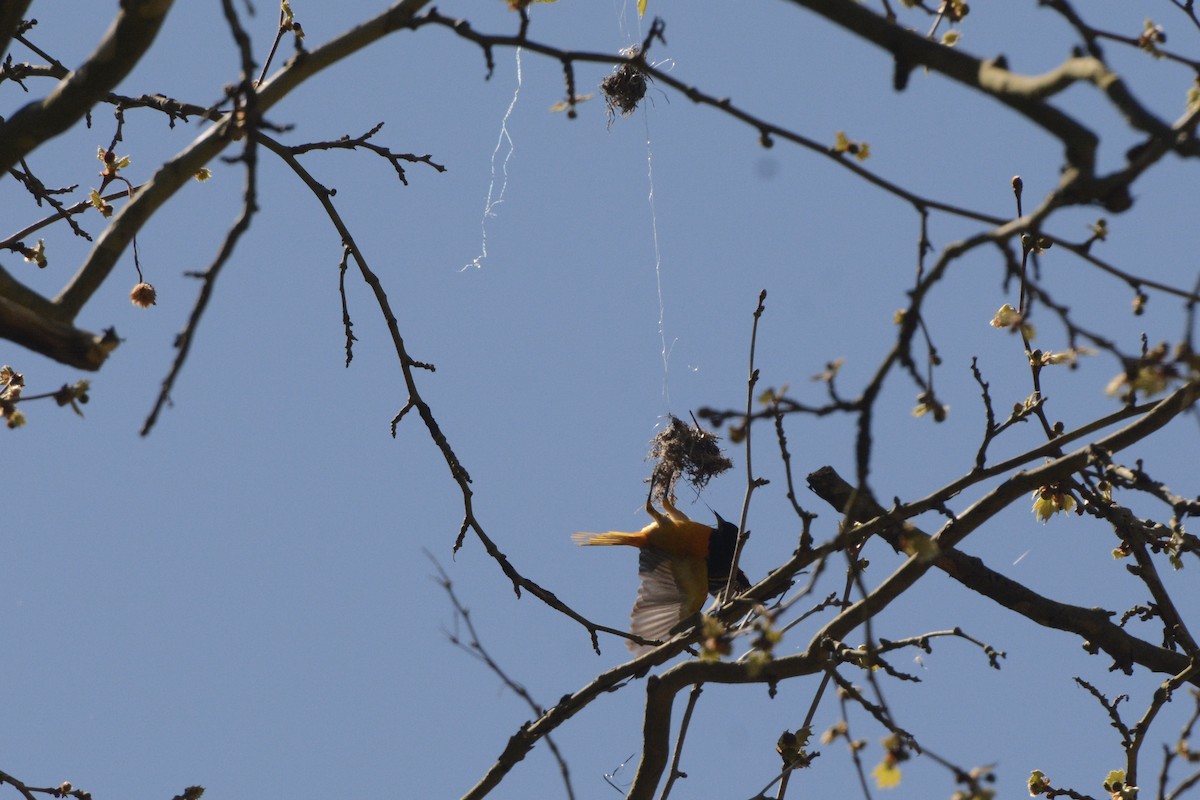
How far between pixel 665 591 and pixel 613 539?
1.82 ft

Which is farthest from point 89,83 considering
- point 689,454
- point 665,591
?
point 665,591

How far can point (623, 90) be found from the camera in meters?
6.39

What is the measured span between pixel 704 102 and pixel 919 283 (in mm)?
562

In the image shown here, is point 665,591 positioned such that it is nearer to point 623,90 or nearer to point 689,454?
point 689,454

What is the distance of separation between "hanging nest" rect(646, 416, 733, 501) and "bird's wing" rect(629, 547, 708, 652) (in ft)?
1.71

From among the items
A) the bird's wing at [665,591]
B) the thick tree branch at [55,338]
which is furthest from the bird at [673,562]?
the thick tree branch at [55,338]

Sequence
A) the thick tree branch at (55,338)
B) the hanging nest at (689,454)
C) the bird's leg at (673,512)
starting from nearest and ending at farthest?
the thick tree branch at (55,338) → the hanging nest at (689,454) → the bird's leg at (673,512)

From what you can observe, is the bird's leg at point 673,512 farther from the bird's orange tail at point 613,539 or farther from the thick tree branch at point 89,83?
the thick tree branch at point 89,83

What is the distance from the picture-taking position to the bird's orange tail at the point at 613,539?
21.9 ft


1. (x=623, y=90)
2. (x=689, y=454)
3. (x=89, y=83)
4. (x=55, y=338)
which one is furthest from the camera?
(x=623, y=90)

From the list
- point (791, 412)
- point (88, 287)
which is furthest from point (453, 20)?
point (791, 412)

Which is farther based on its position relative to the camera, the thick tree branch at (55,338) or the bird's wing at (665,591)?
the bird's wing at (665,591)

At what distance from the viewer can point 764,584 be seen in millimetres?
2945

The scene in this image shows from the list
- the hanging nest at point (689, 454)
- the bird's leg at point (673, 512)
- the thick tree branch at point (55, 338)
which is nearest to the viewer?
the thick tree branch at point (55, 338)
